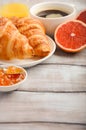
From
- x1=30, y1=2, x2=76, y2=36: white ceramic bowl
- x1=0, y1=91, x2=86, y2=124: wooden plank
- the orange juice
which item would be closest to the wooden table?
x1=0, y1=91, x2=86, y2=124: wooden plank

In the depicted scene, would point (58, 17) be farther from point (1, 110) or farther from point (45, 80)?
point (1, 110)

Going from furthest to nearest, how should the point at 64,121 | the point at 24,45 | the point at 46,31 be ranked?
1. the point at 46,31
2. the point at 24,45
3. the point at 64,121

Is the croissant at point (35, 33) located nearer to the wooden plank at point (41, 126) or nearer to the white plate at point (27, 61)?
the white plate at point (27, 61)

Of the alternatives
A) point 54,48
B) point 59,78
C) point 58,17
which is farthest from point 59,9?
point 59,78

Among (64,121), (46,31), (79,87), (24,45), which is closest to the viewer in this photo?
(64,121)

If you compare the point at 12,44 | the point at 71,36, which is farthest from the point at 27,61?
the point at 71,36

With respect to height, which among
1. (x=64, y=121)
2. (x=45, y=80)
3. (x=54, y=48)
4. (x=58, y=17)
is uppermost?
(x=58, y=17)

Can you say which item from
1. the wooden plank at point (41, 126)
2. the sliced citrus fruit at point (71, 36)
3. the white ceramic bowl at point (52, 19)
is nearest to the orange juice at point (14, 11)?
the white ceramic bowl at point (52, 19)
